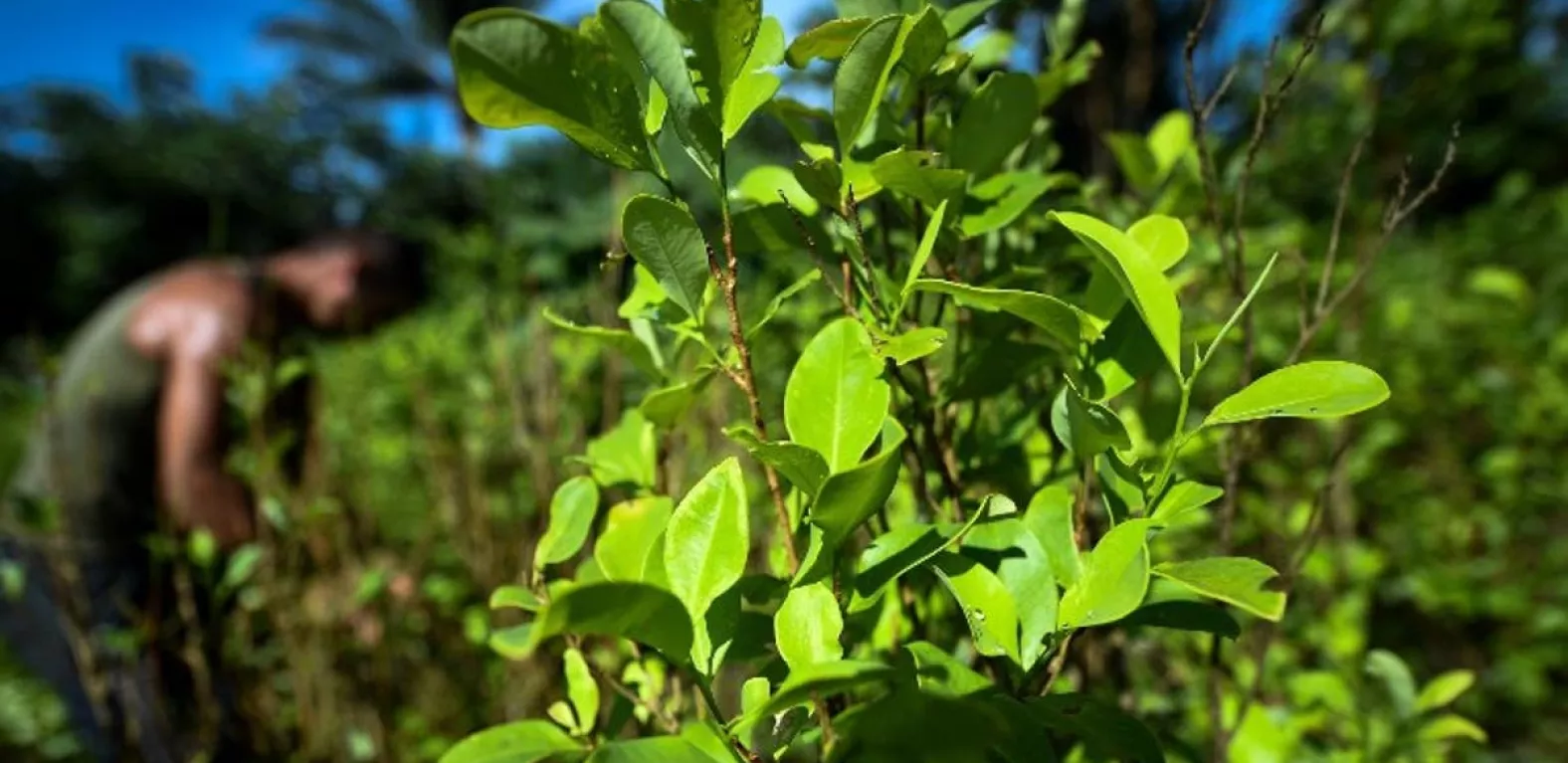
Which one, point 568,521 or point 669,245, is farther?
point 568,521

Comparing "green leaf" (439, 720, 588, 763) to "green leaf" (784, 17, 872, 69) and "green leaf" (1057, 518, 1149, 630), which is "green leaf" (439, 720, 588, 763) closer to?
"green leaf" (1057, 518, 1149, 630)

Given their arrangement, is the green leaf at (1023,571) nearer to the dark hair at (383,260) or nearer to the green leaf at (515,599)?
the green leaf at (515,599)

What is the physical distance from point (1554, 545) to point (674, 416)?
2797mm

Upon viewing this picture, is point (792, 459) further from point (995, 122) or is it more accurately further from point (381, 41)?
point (381, 41)

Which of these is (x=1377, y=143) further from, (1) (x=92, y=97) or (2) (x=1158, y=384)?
(1) (x=92, y=97)

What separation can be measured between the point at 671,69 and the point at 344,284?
3212mm

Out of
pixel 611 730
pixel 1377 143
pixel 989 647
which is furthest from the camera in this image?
pixel 1377 143

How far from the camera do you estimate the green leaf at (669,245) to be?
19.8 inches

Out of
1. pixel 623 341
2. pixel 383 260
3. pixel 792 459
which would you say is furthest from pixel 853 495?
pixel 383 260

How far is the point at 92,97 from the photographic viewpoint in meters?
22.0

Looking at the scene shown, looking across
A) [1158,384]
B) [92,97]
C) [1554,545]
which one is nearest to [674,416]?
[1158,384]

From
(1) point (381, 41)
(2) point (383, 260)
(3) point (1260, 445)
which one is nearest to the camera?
(3) point (1260, 445)

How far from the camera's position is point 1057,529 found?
24.2 inches

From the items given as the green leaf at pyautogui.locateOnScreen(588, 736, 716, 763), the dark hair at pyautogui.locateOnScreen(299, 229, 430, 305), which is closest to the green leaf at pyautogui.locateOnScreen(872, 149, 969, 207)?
the green leaf at pyautogui.locateOnScreen(588, 736, 716, 763)
